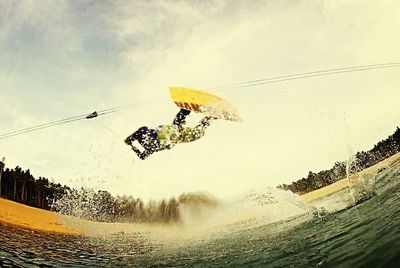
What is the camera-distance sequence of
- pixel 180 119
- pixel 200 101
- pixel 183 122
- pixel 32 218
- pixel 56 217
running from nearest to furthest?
pixel 200 101 → pixel 180 119 → pixel 183 122 → pixel 32 218 → pixel 56 217

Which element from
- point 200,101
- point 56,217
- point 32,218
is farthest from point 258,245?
point 32,218

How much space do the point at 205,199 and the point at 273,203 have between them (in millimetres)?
4145

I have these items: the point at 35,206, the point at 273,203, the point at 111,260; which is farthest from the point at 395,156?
the point at 35,206

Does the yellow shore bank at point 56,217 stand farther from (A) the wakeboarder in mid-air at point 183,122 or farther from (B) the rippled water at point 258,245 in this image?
(A) the wakeboarder in mid-air at point 183,122

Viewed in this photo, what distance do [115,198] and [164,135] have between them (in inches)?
216

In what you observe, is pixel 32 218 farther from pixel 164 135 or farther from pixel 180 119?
pixel 180 119

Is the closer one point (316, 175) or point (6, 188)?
point (6, 188)

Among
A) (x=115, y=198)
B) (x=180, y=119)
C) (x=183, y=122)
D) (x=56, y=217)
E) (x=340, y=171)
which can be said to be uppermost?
(x=180, y=119)

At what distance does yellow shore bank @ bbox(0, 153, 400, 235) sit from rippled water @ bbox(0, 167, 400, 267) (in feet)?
1.28

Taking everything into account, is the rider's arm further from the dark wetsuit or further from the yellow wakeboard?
the yellow wakeboard

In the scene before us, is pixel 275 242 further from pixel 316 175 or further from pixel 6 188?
pixel 6 188

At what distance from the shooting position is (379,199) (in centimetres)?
1725

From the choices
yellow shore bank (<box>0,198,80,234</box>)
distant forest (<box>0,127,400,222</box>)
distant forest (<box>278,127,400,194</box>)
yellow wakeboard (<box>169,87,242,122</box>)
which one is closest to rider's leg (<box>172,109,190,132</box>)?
yellow wakeboard (<box>169,87,242,122</box>)

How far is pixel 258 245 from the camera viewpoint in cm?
1595
